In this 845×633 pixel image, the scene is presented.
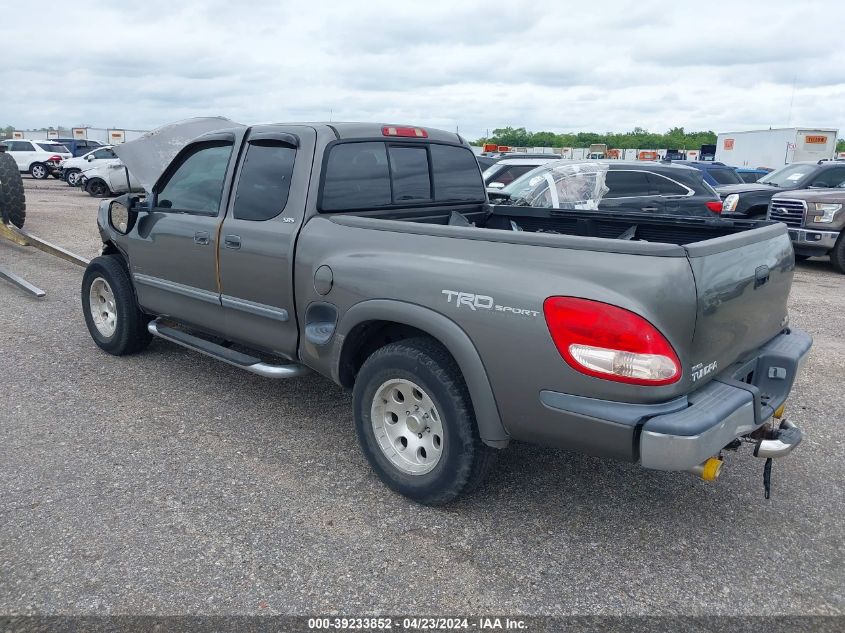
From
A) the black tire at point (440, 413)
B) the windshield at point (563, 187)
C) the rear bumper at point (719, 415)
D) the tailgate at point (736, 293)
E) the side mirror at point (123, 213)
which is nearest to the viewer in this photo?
the rear bumper at point (719, 415)

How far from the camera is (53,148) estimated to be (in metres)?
30.1

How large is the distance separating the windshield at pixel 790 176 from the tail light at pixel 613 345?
11784 millimetres

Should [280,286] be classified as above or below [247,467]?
above

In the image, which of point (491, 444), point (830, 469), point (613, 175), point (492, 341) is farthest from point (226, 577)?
point (613, 175)

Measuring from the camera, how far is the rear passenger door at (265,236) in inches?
153

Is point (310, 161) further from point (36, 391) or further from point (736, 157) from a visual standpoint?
point (736, 157)

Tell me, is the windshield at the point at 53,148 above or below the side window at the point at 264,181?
below

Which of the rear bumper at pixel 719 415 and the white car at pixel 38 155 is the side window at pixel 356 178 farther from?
the white car at pixel 38 155

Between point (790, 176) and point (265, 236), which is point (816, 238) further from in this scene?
point (265, 236)

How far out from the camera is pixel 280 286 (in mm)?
3891

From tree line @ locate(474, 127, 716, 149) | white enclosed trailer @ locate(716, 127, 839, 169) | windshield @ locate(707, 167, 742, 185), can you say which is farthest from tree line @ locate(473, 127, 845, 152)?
windshield @ locate(707, 167, 742, 185)

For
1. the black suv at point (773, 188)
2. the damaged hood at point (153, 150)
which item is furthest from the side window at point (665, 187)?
the damaged hood at point (153, 150)

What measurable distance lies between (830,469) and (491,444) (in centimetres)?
219

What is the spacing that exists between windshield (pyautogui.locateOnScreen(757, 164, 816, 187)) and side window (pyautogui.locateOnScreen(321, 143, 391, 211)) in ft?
35.9
